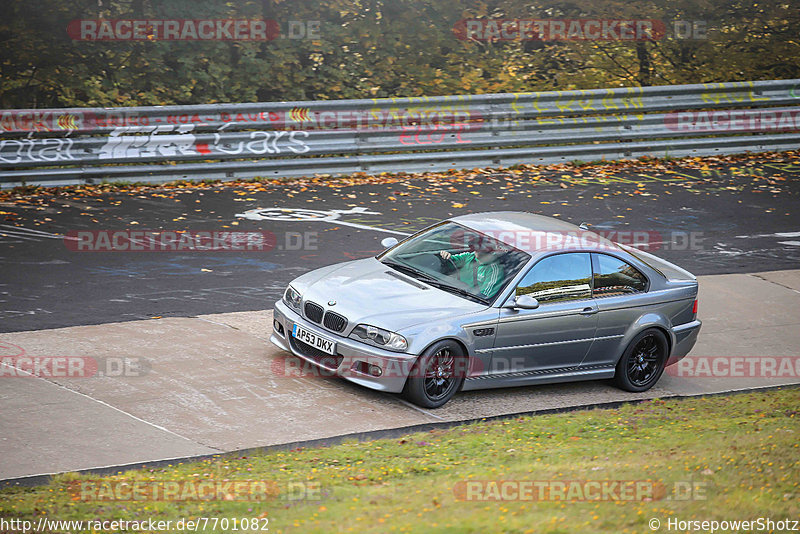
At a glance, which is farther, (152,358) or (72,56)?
(72,56)

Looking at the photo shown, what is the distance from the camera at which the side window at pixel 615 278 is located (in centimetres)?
916

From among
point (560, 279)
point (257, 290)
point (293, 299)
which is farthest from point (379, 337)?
point (257, 290)

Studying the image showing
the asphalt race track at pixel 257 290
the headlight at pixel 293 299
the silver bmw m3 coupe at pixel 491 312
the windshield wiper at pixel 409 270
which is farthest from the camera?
the windshield wiper at pixel 409 270

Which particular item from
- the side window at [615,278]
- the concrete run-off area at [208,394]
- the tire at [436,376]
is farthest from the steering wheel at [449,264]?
the side window at [615,278]

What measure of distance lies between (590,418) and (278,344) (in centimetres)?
284

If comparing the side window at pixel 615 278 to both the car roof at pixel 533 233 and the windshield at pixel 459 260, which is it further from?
the windshield at pixel 459 260

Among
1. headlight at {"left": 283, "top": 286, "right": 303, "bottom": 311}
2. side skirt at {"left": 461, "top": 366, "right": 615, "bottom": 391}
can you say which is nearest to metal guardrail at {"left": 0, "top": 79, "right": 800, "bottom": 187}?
headlight at {"left": 283, "top": 286, "right": 303, "bottom": 311}

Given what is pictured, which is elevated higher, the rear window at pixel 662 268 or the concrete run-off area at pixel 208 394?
the rear window at pixel 662 268

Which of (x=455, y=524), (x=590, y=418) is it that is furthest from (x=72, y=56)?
(x=455, y=524)

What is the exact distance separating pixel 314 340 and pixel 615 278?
2920 millimetres

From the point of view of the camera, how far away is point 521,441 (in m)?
7.41

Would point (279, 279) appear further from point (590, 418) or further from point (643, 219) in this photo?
point (643, 219)

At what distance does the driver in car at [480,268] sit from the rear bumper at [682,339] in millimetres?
2010

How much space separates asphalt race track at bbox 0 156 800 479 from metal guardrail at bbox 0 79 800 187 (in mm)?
465
